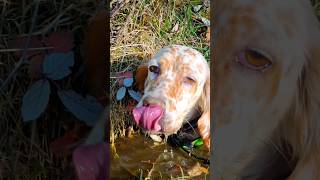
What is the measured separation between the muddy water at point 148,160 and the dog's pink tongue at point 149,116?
0.13 ft

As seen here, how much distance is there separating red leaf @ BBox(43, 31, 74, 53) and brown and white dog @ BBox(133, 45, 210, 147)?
216 millimetres

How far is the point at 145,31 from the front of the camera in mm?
962

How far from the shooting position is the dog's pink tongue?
2.99 ft

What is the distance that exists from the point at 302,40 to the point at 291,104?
10 cm

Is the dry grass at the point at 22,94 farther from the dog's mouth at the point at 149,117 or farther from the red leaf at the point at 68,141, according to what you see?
the dog's mouth at the point at 149,117

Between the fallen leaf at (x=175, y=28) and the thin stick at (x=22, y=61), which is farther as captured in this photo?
the thin stick at (x=22, y=61)

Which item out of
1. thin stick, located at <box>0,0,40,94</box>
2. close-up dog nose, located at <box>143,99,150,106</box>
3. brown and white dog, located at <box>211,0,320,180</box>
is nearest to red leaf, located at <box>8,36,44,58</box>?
thin stick, located at <box>0,0,40,94</box>

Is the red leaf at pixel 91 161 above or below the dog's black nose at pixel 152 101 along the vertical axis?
below

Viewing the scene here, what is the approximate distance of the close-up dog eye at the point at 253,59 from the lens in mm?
842

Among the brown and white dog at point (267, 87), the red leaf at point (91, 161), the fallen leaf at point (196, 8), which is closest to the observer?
the brown and white dog at point (267, 87)

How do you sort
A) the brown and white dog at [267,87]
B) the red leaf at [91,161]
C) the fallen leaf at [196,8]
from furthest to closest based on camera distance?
the red leaf at [91,161] < the fallen leaf at [196,8] < the brown and white dog at [267,87]

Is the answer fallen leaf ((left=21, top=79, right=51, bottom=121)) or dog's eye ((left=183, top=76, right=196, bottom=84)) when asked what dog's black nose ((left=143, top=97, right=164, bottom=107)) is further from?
fallen leaf ((left=21, top=79, right=51, bottom=121))

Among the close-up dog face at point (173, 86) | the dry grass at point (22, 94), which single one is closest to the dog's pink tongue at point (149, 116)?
the close-up dog face at point (173, 86)

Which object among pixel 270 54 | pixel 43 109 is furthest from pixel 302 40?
pixel 43 109
